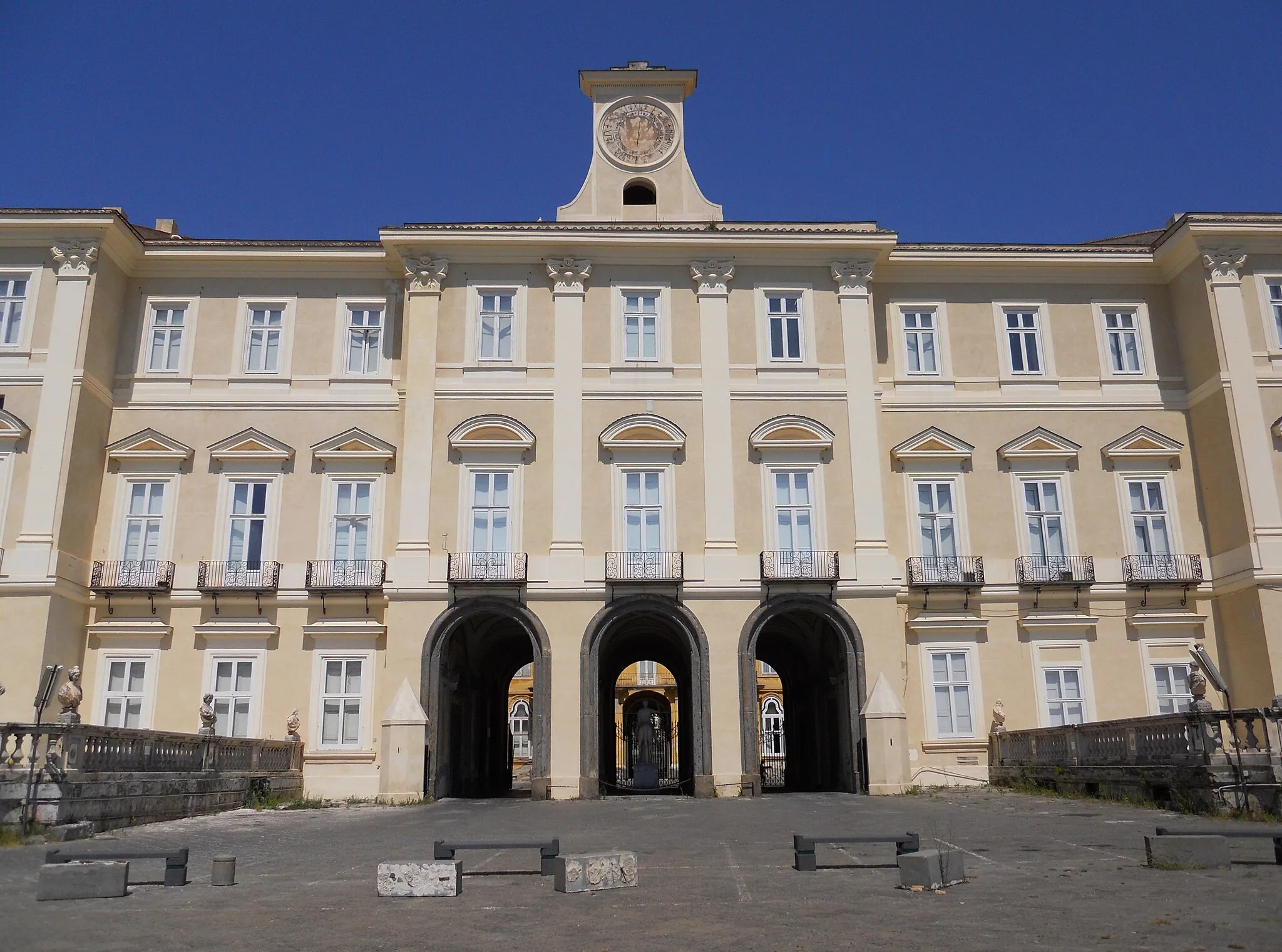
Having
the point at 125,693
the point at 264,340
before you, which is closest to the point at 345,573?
the point at 125,693

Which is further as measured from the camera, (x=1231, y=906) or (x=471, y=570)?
(x=471, y=570)

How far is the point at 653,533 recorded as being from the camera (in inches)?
1171

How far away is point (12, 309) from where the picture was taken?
30.0 metres


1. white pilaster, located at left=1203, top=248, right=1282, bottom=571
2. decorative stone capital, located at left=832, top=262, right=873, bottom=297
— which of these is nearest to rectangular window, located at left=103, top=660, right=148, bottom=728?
decorative stone capital, located at left=832, top=262, right=873, bottom=297

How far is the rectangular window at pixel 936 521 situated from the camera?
101ft

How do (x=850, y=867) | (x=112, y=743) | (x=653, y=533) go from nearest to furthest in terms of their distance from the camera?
(x=850, y=867)
(x=112, y=743)
(x=653, y=533)

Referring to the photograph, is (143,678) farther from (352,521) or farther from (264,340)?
(264,340)

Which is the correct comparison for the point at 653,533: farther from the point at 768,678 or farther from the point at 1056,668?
the point at 768,678

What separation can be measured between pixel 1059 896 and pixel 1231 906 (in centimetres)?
146

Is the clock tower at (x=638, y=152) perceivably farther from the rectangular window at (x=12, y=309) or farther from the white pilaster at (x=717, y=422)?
the rectangular window at (x=12, y=309)

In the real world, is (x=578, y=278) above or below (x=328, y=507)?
above

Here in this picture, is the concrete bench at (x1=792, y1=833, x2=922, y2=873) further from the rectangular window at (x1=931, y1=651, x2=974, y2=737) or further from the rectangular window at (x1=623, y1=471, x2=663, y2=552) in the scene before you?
the rectangular window at (x1=931, y1=651, x2=974, y2=737)

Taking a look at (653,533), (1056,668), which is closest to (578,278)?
(653,533)

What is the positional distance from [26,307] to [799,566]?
2205 cm
